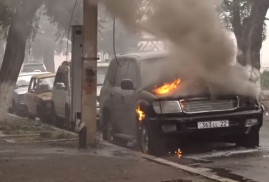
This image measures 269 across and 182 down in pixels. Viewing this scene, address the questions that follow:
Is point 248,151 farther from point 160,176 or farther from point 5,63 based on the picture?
point 5,63

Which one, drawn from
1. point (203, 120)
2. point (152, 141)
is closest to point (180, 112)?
point (203, 120)

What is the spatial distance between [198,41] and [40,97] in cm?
928

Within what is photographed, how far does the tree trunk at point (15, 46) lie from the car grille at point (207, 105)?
6451 mm

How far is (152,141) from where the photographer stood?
373 inches

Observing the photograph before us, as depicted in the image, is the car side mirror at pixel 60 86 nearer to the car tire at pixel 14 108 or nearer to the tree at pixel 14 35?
the tree at pixel 14 35

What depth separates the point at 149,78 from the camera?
10109 mm

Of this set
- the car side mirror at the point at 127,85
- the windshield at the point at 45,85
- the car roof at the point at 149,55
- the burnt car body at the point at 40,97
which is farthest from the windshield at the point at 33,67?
the car side mirror at the point at 127,85

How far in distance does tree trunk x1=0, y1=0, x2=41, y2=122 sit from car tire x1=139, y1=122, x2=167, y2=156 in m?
6.06

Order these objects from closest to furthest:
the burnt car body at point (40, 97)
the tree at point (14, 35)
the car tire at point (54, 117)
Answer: the tree at point (14, 35) → the car tire at point (54, 117) → the burnt car body at point (40, 97)

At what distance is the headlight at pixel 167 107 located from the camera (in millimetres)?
9273

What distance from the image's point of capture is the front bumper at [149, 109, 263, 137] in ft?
30.2

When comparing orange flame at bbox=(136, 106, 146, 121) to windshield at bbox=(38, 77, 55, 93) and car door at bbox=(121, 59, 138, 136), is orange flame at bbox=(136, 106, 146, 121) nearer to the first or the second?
car door at bbox=(121, 59, 138, 136)

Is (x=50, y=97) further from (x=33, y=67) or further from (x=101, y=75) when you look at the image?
(x=33, y=67)

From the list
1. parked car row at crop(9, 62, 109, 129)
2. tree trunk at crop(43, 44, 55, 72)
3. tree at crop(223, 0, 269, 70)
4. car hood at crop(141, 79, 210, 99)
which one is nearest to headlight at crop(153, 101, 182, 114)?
car hood at crop(141, 79, 210, 99)
